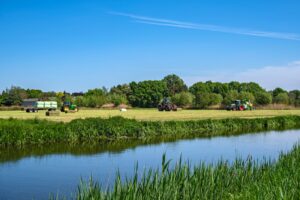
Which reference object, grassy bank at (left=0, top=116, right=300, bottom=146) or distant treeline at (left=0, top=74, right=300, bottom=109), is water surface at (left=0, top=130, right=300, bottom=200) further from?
distant treeline at (left=0, top=74, right=300, bottom=109)

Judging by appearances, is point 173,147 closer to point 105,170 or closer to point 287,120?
point 105,170

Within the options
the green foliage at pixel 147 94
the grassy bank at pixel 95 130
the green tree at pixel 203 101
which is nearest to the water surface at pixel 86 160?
the grassy bank at pixel 95 130

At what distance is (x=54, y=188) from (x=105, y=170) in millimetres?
3566

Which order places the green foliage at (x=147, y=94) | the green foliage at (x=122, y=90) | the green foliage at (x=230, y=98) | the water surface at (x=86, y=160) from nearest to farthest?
the water surface at (x=86, y=160)
the green foliage at (x=230, y=98)
the green foliage at (x=147, y=94)
the green foliage at (x=122, y=90)

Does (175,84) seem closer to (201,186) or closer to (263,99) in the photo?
(263,99)

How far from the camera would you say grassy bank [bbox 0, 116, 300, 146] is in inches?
955

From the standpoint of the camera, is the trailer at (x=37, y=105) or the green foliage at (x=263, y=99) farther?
the green foliage at (x=263, y=99)

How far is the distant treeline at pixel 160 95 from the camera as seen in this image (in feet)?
299

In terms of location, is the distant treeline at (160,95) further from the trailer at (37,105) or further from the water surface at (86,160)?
the water surface at (86,160)

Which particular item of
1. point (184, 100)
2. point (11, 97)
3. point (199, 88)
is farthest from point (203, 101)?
point (11, 97)

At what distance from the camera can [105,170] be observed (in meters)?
16.9

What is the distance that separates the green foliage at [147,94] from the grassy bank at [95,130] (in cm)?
6559

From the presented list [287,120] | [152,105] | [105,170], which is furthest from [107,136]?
[152,105]

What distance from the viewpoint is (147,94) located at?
10625cm
